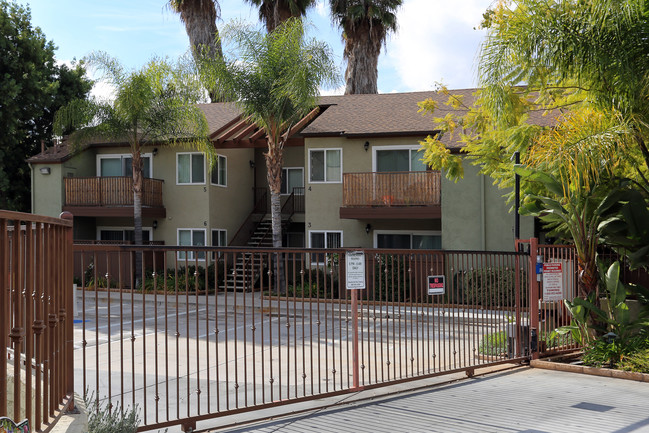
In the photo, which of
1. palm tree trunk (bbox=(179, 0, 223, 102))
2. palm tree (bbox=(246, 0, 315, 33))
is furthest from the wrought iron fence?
palm tree trunk (bbox=(179, 0, 223, 102))

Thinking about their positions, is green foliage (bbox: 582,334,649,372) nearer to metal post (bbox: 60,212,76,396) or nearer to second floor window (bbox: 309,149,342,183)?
metal post (bbox: 60,212,76,396)

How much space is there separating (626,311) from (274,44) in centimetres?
1717

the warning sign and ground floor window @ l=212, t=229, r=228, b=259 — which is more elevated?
ground floor window @ l=212, t=229, r=228, b=259

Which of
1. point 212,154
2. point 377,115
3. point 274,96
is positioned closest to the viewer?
point 274,96

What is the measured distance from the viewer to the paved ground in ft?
23.8

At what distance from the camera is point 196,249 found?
7.36m

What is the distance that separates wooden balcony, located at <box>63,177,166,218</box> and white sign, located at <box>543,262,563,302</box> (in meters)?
20.5

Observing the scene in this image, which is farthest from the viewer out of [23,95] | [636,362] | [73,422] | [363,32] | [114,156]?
[363,32]

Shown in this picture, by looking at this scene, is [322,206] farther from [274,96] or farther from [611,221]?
[611,221]

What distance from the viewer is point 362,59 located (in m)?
40.9

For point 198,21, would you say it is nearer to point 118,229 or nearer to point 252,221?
point 252,221

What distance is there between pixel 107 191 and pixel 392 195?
1248cm

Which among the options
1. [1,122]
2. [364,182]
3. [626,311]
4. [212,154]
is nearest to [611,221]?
[626,311]

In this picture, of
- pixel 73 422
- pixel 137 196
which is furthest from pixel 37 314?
pixel 137 196
